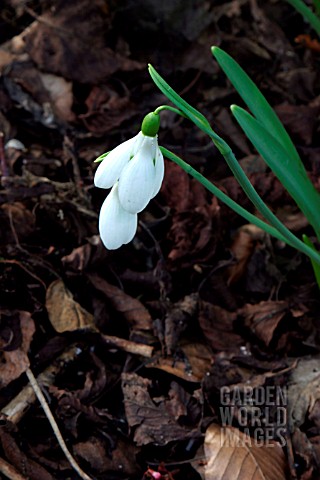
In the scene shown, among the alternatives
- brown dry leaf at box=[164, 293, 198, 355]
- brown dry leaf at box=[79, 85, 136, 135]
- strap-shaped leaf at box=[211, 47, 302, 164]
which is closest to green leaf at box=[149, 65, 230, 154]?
strap-shaped leaf at box=[211, 47, 302, 164]

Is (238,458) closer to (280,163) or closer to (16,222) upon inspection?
(280,163)

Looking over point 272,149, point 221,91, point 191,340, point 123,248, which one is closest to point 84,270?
point 123,248

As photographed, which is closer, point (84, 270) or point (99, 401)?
point (99, 401)

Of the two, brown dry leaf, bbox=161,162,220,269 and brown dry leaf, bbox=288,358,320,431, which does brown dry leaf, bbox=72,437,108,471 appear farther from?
brown dry leaf, bbox=161,162,220,269

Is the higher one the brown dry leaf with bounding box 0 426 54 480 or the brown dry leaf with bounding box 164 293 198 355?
the brown dry leaf with bounding box 0 426 54 480

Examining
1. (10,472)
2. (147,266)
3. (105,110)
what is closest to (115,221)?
(10,472)

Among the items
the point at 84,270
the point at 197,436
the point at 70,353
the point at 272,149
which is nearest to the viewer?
the point at 272,149

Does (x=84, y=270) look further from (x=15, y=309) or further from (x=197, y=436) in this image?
(x=197, y=436)
